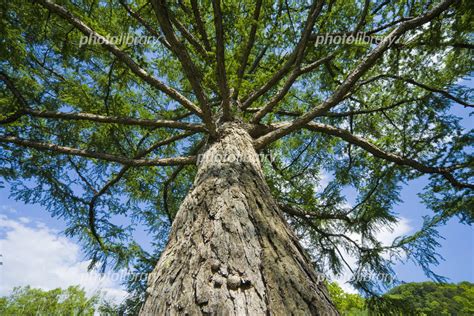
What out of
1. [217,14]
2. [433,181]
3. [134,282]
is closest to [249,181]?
[217,14]

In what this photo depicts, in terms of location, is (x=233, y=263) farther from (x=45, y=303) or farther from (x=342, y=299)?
(x=45, y=303)

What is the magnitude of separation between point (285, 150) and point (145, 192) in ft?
12.0

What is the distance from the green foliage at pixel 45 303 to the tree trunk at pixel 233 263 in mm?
20455

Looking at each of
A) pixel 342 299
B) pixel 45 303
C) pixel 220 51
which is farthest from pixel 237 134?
pixel 45 303

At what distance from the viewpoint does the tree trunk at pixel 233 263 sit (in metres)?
0.95

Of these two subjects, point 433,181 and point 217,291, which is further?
point 433,181

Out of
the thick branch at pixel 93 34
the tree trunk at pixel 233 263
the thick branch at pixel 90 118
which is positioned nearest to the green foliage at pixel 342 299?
the thick branch at pixel 90 118

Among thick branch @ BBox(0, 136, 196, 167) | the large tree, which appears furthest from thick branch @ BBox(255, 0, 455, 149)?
thick branch @ BBox(0, 136, 196, 167)

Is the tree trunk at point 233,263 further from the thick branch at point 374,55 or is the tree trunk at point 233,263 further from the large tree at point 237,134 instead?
the thick branch at point 374,55

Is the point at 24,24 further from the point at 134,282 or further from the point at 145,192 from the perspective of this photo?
the point at 134,282

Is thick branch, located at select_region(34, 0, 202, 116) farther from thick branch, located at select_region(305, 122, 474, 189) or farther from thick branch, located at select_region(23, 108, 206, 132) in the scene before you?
thick branch, located at select_region(305, 122, 474, 189)

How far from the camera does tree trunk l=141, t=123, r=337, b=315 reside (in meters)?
0.95

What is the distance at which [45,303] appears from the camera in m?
20.8

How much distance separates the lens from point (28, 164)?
12.7 ft
